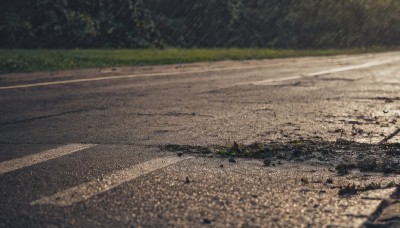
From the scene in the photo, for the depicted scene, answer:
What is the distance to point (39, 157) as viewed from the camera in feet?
13.9

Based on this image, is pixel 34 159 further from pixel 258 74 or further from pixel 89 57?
pixel 89 57

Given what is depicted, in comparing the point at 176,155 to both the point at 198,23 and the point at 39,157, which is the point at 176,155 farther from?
the point at 198,23

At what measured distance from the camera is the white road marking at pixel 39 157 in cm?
393

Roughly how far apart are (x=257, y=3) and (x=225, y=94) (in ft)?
89.0

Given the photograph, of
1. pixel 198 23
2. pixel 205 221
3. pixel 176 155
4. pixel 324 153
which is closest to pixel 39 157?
pixel 176 155

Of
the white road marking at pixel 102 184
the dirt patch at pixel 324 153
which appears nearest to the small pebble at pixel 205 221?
the white road marking at pixel 102 184

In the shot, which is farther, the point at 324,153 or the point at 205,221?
the point at 324,153

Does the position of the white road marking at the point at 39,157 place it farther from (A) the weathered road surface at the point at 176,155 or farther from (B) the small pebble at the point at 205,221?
(B) the small pebble at the point at 205,221

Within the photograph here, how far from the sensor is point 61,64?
14484 millimetres

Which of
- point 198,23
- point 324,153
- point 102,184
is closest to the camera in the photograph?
point 102,184

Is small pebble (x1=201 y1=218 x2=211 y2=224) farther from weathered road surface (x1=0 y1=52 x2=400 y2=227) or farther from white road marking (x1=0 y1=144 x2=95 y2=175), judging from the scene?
white road marking (x1=0 y1=144 x2=95 y2=175)

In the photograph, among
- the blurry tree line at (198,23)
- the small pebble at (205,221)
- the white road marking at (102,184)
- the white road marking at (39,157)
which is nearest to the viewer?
the small pebble at (205,221)

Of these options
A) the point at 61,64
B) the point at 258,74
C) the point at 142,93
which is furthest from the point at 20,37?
the point at 142,93

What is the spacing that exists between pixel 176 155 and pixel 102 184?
3.08 ft
